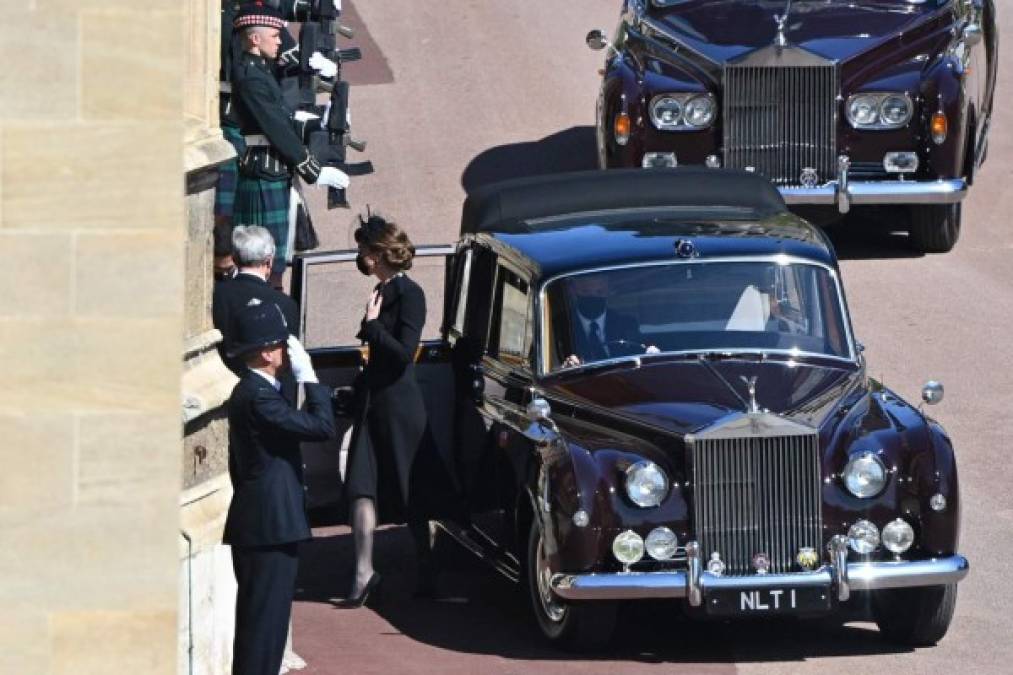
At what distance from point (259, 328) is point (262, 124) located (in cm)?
533

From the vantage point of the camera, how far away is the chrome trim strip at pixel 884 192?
17156 millimetres

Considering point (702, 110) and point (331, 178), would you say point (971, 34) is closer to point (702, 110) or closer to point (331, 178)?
point (702, 110)

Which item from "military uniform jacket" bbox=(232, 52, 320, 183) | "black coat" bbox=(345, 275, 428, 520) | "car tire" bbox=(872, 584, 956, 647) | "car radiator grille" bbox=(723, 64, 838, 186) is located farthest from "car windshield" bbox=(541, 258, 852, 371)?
"car radiator grille" bbox=(723, 64, 838, 186)

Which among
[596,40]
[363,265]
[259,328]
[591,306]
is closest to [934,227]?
[596,40]

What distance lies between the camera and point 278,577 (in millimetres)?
9891

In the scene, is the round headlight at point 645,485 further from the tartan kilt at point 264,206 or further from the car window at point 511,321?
the tartan kilt at point 264,206

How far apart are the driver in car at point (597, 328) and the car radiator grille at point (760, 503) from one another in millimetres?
998

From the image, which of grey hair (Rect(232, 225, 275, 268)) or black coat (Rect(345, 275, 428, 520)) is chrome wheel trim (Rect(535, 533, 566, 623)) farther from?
grey hair (Rect(232, 225, 275, 268))

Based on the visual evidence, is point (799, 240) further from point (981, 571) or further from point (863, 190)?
point (863, 190)

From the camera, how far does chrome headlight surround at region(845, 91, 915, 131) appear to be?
17.2 m

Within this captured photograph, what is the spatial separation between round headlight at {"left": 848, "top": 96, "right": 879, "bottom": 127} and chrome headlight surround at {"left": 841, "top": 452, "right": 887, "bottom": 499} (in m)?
6.33

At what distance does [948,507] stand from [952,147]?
647cm

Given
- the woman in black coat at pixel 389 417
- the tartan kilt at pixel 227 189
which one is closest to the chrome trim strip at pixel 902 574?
the woman in black coat at pixel 389 417

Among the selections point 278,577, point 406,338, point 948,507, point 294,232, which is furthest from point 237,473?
point 294,232
